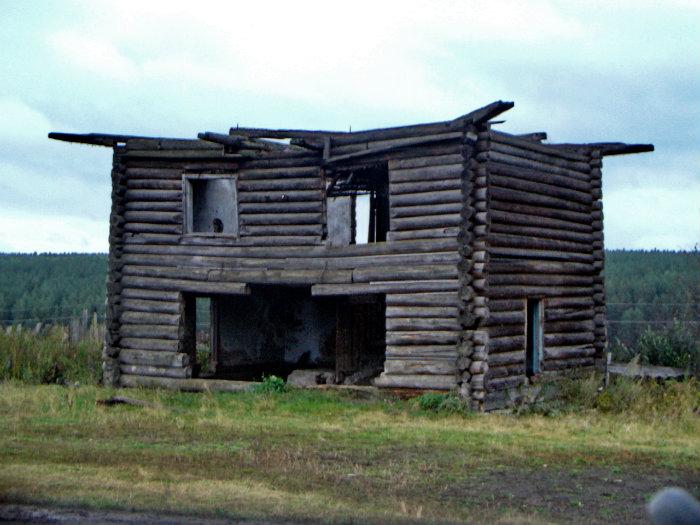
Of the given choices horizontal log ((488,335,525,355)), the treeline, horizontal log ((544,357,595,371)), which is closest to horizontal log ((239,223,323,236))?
horizontal log ((488,335,525,355))

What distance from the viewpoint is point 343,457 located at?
40.6 ft

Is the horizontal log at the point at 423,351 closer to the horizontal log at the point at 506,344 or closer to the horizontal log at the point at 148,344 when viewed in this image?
the horizontal log at the point at 506,344

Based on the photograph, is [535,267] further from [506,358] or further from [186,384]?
[186,384]

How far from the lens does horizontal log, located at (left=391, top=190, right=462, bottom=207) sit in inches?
725

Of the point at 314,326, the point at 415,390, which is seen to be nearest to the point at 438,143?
Answer: the point at 415,390

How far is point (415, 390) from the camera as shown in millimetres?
18594

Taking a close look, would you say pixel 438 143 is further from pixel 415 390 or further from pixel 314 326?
pixel 314 326

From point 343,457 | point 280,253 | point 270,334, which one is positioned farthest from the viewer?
point 270,334

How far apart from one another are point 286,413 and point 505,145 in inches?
271

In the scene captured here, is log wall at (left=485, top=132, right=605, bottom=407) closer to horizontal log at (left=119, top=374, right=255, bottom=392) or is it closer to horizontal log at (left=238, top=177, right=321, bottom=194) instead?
horizontal log at (left=238, top=177, right=321, bottom=194)

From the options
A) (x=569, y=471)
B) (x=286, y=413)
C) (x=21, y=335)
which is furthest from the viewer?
(x=21, y=335)

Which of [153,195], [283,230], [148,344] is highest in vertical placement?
[153,195]

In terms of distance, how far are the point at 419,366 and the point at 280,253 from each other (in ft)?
13.9

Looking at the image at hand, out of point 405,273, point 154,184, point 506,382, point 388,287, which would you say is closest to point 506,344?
point 506,382
